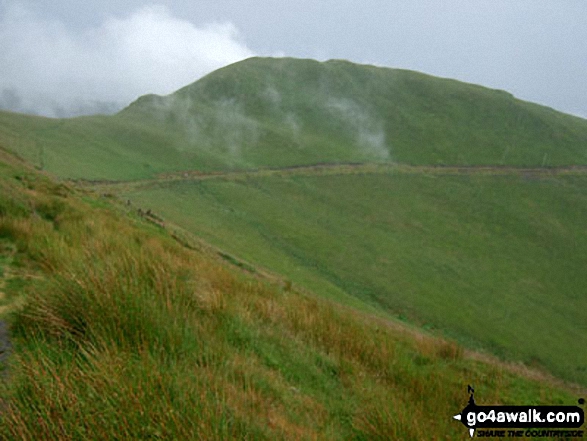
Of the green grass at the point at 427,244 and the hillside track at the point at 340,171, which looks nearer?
the green grass at the point at 427,244

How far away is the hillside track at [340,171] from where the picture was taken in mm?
44156

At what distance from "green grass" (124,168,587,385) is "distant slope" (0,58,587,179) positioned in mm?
8230

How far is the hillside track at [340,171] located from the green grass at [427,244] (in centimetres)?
139

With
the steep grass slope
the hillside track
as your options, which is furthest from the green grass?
the steep grass slope

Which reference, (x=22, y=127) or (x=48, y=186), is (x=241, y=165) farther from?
(x=48, y=186)

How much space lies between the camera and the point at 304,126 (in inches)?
3302

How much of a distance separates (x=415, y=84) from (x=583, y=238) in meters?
58.9

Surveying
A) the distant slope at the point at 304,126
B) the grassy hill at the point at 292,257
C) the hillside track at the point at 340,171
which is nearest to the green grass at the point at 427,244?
the grassy hill at the point at 292,257

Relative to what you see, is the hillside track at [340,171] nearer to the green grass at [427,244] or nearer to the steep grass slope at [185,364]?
the green grass at [427,244]

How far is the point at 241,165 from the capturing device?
5988 centimetres

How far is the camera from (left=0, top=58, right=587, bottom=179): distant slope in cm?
5328

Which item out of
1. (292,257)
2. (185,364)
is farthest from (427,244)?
(185,364)

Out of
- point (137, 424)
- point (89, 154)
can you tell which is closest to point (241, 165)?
point (89, 154)

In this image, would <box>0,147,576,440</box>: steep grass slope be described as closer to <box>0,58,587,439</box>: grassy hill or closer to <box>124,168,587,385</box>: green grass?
<box>0,58,587,439</box>: grassy hill
